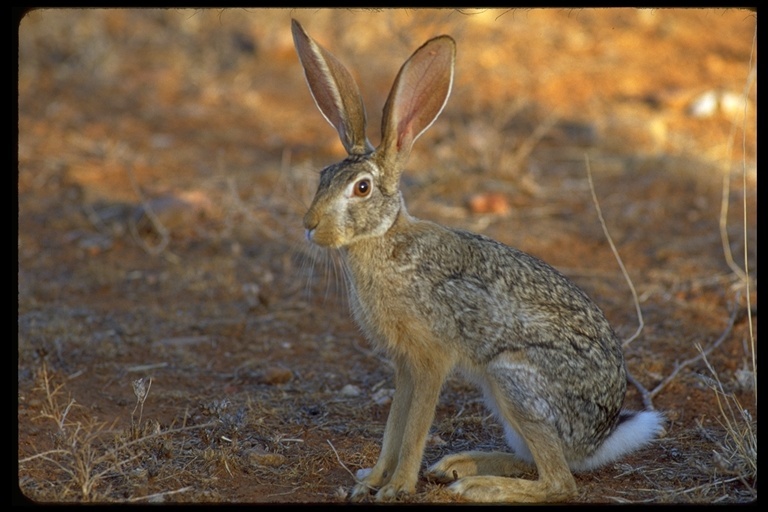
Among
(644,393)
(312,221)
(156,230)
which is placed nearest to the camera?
(312,221)

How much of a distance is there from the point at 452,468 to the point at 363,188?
1355 millimetres

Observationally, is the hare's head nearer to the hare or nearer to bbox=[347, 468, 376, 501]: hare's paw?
the hare

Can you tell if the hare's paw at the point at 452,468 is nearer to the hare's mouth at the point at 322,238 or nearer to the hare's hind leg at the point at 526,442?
the hare's hind leg at the point at 526,442

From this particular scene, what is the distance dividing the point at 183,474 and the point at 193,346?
1.92 meters

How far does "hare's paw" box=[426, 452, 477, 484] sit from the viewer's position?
4.39 m

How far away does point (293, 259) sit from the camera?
7465mm

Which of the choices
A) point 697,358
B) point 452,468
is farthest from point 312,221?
point 697,358

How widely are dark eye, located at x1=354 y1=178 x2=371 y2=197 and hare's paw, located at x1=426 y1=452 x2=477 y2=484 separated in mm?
1286

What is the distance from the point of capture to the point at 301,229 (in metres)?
7.34

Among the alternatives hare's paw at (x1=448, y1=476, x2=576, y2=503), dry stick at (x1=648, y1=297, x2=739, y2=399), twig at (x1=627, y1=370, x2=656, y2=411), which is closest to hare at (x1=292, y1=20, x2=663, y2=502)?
hare's paw at (x1=448, y1=476, x2=576, y2=503)

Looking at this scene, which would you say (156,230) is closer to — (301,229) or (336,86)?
(301,229)

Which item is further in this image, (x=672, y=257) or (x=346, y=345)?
(x=672, y=257)

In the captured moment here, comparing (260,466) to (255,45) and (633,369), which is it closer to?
(633,369)
